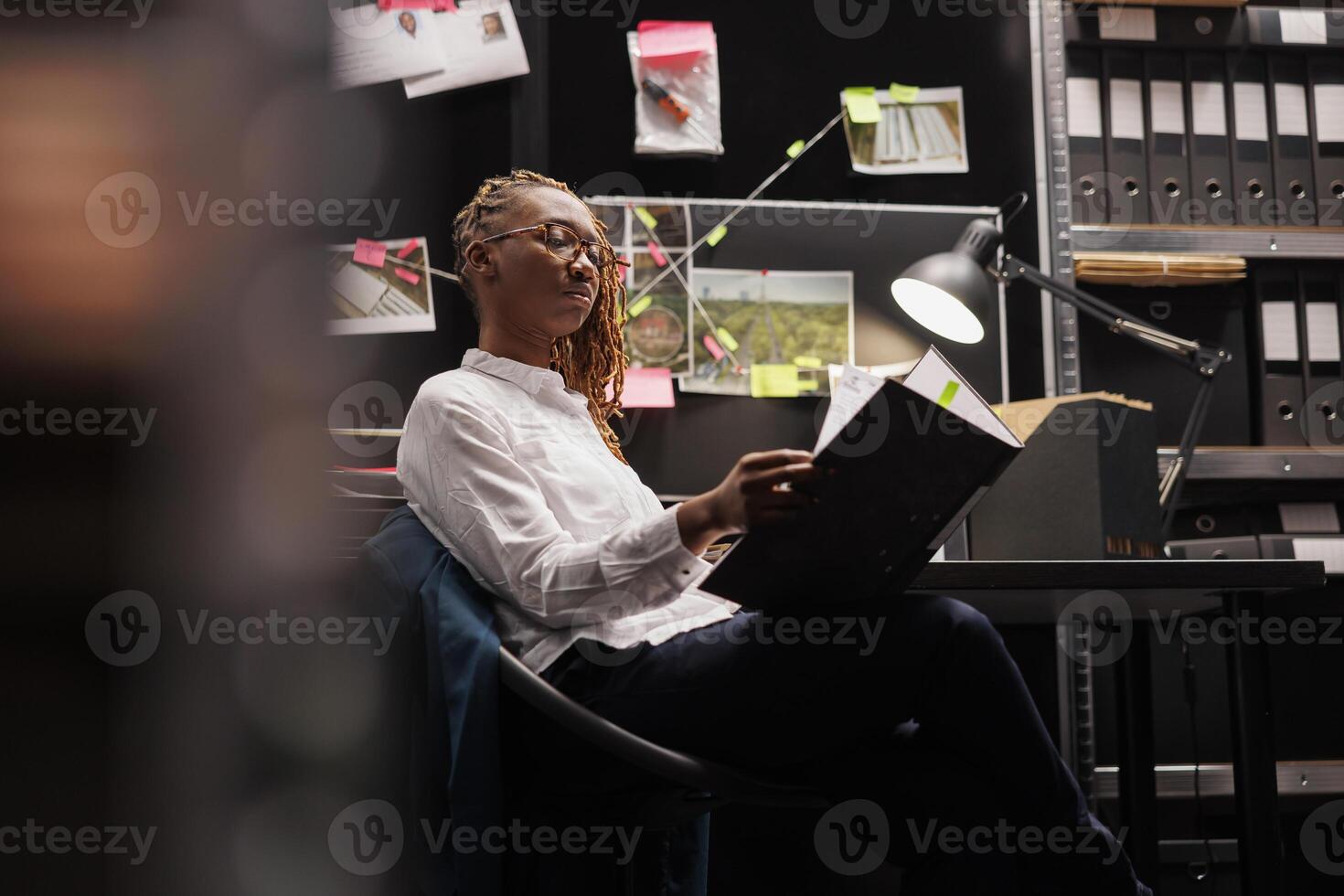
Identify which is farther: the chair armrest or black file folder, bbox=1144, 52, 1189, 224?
black file folder, bbox=1144, 52, 1189, 224

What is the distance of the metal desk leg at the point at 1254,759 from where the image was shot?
1.42m

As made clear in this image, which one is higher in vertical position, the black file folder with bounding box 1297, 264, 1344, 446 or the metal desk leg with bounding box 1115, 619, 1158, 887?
the black file folder with bounding box 1297, 264, 1344, 446

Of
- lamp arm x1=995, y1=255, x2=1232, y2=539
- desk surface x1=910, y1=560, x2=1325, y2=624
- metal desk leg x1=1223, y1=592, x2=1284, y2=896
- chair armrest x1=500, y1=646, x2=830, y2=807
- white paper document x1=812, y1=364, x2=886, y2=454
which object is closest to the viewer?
white paper document x1=812, y1=364, x2=886, y2=454

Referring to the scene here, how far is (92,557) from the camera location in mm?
457

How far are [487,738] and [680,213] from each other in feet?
4.98

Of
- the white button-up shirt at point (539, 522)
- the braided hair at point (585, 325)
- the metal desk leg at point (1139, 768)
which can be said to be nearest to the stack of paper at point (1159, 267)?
the metal desk leg at point (1139, 768)

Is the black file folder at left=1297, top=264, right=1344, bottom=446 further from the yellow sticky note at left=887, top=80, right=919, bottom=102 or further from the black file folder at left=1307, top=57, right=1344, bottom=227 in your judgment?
the yellow sticky note at left=887, top=80, right=919, bottom=102

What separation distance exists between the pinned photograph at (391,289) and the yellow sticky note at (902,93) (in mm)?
1022

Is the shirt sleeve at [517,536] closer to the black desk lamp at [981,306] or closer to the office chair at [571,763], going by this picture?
the office chair at [571,763]

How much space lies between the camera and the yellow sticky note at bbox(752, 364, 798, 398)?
2.27m

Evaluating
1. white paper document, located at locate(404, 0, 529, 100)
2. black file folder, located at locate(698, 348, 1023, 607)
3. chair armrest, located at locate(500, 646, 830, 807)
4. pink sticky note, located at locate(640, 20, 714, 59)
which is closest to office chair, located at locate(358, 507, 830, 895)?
chair armrest, located at locate(500, 646, 830, 807)

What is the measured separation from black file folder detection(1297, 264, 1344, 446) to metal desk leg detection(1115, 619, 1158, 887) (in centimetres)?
70

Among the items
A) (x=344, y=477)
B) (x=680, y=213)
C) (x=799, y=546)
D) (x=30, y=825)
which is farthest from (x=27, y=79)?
(x=680, y=213)

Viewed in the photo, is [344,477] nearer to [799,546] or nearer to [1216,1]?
[799,546]
